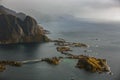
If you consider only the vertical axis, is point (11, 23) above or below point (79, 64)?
above

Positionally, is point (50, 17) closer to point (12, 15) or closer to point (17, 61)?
point (12, 15)

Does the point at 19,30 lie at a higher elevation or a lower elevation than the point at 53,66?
higher

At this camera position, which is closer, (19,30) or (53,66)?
(53,66)

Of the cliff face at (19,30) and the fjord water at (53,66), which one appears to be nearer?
the fjord water at (53,66)

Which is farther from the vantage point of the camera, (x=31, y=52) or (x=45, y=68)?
(x=31, y=52)

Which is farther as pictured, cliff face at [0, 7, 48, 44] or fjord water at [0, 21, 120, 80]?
cliff face at [0, 7, 48, 44]

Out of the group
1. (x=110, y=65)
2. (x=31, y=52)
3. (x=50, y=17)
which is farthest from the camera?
(x=50, y=17)

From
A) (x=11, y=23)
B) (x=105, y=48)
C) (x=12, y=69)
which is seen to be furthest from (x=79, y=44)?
(x=12, y=69)

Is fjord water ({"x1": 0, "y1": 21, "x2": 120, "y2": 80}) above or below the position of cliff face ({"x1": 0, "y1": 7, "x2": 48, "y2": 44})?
below
